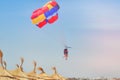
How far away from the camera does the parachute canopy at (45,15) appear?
76.4 m

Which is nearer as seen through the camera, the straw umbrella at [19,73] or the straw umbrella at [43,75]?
the straw umbrella at [19,73]

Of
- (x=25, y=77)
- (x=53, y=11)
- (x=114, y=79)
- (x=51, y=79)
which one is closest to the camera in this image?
(x=25, y=77)

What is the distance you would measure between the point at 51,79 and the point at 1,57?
16892 mm

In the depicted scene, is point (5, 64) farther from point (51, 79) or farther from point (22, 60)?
point (51, 79)

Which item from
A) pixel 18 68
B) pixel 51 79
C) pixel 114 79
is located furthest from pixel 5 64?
pixel 114 79

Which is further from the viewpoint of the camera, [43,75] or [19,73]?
[43,75]

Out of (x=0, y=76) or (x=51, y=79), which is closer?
(x=0, y=76)

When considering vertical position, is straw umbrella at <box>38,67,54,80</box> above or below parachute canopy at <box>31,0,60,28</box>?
below

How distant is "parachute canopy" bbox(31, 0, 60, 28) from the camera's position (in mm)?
Result: 76375

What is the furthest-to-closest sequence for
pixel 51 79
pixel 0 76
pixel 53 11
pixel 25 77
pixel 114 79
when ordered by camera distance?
1. pixel 114 79
2. pixel 53 11
3. pixel 51 79
4. pixel 25 77
5. pixel 0 76

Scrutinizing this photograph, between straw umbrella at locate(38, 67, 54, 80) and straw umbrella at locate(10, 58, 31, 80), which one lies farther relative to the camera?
straw umbrella at locate(38, 67, 54, 80)

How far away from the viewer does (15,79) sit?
57938 millimetres

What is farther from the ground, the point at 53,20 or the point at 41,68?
the point at 53,20

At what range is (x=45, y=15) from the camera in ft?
251
